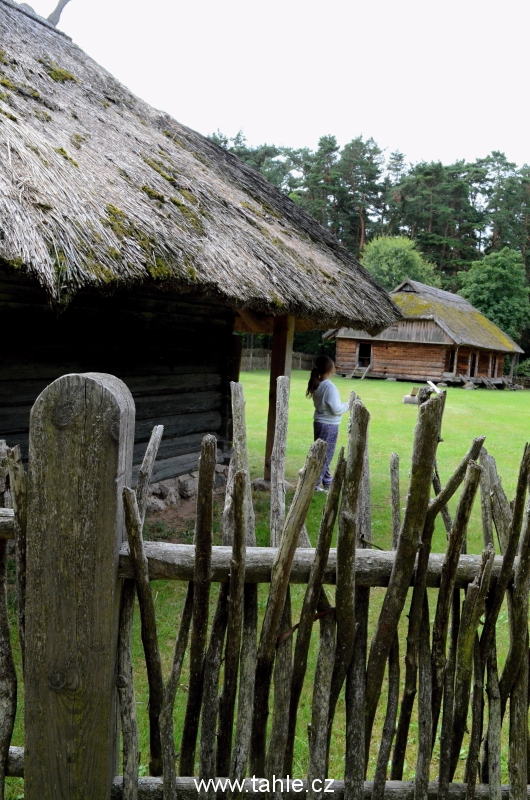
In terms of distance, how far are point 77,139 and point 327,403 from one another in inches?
153

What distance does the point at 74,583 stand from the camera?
5.30 feet

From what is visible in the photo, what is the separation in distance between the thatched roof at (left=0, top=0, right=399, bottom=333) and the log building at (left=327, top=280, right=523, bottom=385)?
23557mm

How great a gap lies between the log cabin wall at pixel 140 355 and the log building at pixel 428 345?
2462cm

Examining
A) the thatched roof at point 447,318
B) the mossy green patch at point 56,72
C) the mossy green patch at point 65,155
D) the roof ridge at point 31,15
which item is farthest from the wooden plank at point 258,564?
the thatched roof at point 447,318

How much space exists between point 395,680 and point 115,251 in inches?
131

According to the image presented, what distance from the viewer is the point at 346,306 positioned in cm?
701

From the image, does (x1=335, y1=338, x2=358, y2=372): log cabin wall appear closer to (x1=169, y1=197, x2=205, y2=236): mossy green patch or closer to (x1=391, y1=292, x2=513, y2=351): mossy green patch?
(x1=391, y1=292, x2=513, y2=351): mossy green patch

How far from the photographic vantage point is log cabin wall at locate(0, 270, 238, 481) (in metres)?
5.11

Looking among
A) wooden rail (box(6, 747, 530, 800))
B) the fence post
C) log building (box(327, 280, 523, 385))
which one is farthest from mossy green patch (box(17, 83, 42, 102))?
log building (box(327, 280, 523, 385))

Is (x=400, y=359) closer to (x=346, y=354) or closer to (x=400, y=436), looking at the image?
(x=346, y=354)

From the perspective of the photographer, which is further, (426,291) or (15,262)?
(426,291)

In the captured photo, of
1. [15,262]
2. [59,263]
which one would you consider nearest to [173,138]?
[59,263]

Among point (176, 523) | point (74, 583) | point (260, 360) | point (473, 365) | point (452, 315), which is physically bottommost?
point (176, 523)

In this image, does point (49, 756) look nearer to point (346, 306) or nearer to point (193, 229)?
point (193, 229)
